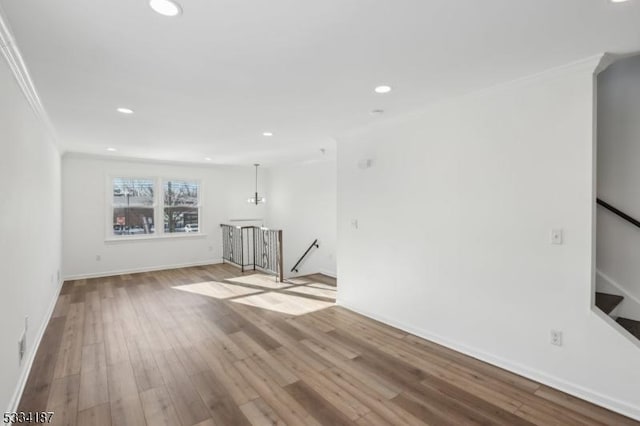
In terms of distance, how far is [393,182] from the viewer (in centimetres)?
356

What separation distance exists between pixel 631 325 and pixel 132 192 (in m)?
7.78

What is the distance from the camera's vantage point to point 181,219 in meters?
7.17

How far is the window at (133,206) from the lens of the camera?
6.36 m

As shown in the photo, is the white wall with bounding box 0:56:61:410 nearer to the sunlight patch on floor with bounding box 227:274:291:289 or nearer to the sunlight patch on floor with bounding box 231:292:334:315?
the sunlight patch on floor with bounding box 231:292:334:315

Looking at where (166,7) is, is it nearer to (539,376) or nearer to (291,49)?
(291,49)

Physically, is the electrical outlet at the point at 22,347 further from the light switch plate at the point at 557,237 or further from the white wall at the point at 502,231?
the light switch plate at the point at 557,237

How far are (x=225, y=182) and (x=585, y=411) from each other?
734 centimetres

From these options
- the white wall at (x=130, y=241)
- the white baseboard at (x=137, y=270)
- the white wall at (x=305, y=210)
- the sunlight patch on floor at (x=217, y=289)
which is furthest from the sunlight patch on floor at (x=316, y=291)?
the white wall at (x=130, y=241)

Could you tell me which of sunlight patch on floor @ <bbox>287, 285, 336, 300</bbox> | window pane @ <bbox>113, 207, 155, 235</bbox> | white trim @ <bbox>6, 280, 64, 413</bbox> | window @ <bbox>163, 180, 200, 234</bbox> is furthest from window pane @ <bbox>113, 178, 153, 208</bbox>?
sunlight patch on floor @ <bbox>287, 285, 336, 300</bbox>

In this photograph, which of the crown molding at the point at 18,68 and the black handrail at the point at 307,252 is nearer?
the crown molding at the point at 18,68

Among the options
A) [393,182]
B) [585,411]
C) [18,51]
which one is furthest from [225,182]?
[585,411]

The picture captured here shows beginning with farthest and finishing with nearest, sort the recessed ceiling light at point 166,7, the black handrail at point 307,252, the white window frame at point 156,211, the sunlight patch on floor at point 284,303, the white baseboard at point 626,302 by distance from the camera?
the black handrail at point 307,252 < the white window frame at point 156,211 < the sunlight patch on floor at point 284,303 < the white baseboard at point 626,302 < the recessed ceiling light at point 166,7

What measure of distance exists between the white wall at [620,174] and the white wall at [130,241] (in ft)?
22.7

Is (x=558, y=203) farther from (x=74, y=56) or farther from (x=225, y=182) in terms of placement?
(x=225, y=182)
